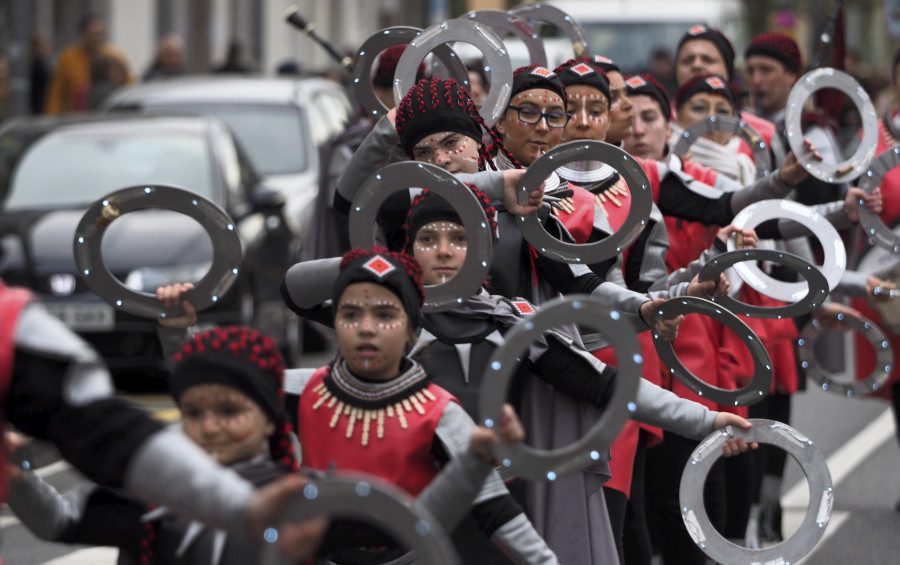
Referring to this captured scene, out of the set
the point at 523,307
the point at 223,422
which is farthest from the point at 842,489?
the point at 223,422

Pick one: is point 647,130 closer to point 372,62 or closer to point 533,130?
point 372,62

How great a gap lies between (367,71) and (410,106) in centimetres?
104

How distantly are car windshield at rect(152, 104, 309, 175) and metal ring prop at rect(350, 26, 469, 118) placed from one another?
6986 millimetres

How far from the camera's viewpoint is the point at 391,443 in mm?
3750

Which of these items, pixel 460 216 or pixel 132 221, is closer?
pixel 460 216

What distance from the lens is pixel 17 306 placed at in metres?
2.95

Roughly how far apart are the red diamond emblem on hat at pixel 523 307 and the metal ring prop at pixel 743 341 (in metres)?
0.36

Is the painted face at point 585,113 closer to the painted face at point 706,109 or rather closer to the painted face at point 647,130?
the painted face at point 647,130

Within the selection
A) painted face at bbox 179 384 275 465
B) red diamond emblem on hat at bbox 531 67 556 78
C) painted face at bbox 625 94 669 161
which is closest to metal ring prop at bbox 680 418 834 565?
red diamond emblem on hat at bbox 531 67 556 78

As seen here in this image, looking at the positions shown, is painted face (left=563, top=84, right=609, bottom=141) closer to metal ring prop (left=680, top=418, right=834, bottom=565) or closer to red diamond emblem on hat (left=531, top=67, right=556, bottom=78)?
red diamond emblem on hat (left=531, top=67, right=556, bottom=78)

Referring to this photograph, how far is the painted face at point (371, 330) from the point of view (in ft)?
12.3

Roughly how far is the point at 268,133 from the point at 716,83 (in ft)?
22.1

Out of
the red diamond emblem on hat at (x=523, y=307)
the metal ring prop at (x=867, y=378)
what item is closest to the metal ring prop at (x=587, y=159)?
the red diamond emblem on hat at (x=523, y=307)

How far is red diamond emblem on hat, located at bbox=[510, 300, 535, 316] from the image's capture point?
437 centimetres
